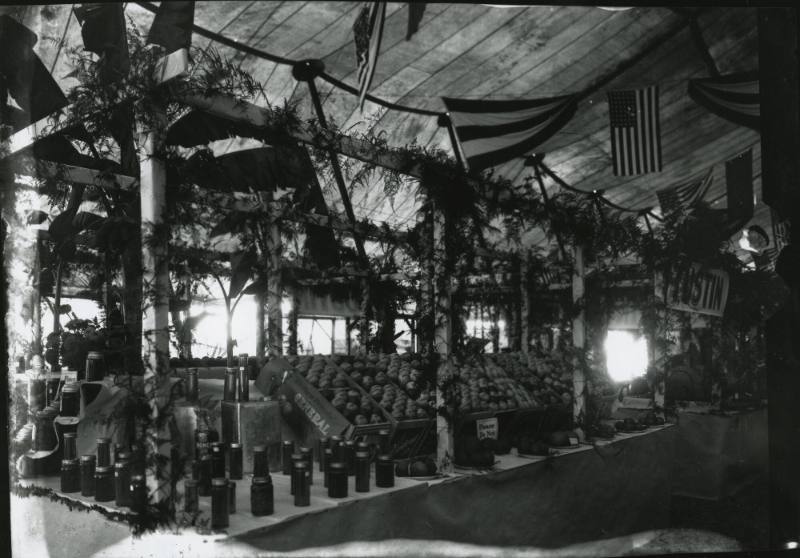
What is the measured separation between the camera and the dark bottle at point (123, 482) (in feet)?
8.71

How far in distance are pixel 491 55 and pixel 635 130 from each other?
1.78 meters

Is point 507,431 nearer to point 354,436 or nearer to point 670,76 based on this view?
point 354,436

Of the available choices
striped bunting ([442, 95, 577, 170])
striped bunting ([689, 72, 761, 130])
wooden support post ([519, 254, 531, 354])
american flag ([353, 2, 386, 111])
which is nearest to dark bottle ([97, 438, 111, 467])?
american flag ([353, 2, 386, 111])

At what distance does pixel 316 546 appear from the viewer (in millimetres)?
2799

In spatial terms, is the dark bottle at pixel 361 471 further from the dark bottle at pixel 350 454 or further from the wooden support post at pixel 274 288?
the wooden support post at pixel 274 288

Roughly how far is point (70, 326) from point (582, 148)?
7160mm

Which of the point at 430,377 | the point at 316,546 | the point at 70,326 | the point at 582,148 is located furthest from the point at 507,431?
the point at 582,148

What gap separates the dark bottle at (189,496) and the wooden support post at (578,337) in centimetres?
350

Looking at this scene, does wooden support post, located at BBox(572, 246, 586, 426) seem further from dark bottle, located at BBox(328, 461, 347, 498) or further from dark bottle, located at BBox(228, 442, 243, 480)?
dark bottle, located at BBox(228, 442, 243, 480)

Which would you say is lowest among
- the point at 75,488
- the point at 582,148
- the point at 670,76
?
the point at 75,488

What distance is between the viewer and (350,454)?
3.41 meters

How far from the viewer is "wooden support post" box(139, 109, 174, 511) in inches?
99.0

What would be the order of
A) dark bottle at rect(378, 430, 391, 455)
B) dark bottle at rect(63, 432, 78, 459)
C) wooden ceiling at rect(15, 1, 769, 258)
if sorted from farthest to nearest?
wooden ceiling at rect(15, 1, 769, 258) → dark bottle at rect(378, 430, 391, 455) → dark bottle at rect(63, 432, 78, 459)

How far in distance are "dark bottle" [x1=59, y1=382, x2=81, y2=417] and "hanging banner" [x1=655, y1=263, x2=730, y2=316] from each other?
223 inches
